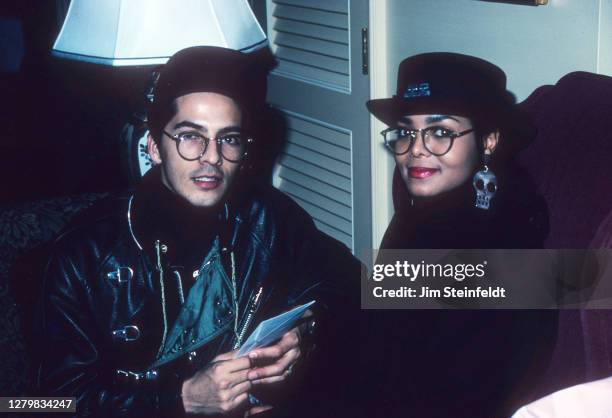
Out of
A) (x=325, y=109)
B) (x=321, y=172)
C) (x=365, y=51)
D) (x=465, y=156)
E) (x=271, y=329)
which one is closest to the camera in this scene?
(x=271, y=329)

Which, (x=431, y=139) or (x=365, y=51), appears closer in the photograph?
(x=431, y=139)

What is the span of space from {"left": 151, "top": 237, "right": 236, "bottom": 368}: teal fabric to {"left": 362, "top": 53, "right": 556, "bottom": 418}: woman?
1.21 ft

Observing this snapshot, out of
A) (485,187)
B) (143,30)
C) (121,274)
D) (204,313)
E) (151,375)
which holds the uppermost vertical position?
(143,30)

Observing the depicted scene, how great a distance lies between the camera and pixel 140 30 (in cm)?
178

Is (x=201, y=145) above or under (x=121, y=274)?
above

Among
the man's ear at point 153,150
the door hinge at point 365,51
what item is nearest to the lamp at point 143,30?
the man's ear at point 153,150

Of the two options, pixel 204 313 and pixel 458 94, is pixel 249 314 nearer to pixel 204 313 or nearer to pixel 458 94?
pixel 204 313

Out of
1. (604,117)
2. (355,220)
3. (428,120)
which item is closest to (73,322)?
(428,120)

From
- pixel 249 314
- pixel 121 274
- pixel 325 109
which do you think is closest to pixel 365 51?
pixel 325 109

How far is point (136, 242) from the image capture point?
1.70 m

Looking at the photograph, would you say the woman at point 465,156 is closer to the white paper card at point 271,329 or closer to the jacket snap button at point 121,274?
the white paper card at point 271,329

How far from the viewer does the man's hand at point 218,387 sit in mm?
1539

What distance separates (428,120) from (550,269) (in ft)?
1.35

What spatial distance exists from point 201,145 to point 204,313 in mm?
380
